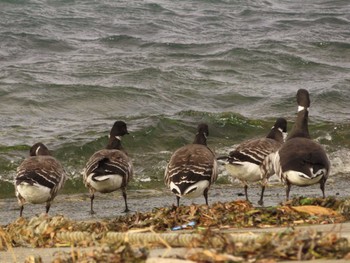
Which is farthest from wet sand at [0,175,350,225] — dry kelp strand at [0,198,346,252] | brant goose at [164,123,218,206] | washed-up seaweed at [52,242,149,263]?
washed-up seaweed at [52,242,149,263]

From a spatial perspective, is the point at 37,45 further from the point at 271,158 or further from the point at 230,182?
the point at 271,158

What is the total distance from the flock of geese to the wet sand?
352 mm

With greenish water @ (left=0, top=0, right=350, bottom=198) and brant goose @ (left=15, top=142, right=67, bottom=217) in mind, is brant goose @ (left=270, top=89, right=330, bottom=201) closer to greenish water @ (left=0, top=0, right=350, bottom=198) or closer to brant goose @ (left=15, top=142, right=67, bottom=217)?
brant goose @ (left=15, top=142, right=67, bottom=217)

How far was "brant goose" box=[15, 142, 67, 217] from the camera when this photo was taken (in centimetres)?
1216

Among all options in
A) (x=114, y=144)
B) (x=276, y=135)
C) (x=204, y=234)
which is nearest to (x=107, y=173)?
(x=114, y=144)

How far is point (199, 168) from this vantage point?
1198cm

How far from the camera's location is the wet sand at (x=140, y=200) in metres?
13.2

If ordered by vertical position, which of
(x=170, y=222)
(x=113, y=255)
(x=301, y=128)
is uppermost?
(x=113, y=255)

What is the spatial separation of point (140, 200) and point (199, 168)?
98.2 inches

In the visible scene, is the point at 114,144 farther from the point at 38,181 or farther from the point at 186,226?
the point at 186,226

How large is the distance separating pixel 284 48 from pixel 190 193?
17127 millimetres

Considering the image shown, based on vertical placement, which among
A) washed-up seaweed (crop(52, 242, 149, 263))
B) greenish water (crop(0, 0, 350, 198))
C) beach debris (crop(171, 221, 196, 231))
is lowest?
greenish water (crop(0, 0, 350, 198))

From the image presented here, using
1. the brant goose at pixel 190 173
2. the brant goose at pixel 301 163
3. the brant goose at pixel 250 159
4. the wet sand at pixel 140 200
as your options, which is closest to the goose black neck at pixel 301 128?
the brant goose at pixel 250 159

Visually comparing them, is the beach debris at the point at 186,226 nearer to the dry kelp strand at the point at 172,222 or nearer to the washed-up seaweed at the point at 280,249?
the dry kelp strand at the point at 172,222
